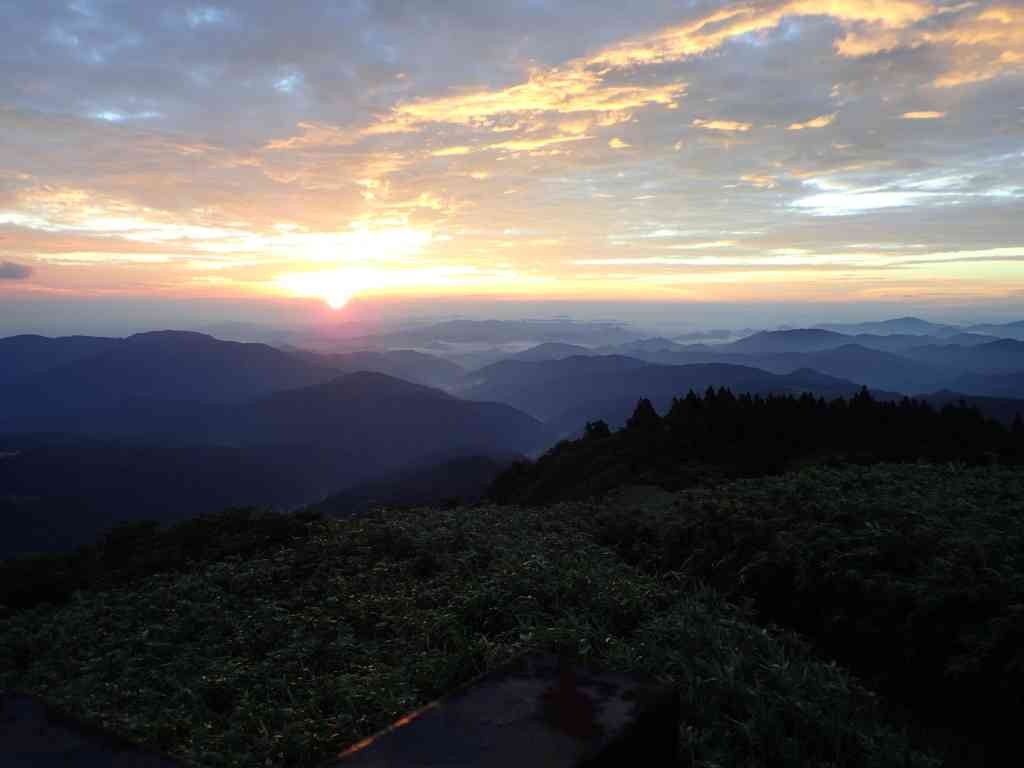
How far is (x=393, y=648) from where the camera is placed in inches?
339

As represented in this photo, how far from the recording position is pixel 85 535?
447 ft

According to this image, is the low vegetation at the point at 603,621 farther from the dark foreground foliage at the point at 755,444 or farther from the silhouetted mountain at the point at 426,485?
the silhouetted mountain at the point at 426,485

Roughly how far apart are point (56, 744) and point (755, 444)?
3388cm

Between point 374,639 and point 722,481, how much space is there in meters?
19.8

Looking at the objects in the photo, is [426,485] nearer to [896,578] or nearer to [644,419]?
[644,419]

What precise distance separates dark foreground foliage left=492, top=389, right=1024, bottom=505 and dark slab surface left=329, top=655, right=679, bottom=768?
80.4 ft

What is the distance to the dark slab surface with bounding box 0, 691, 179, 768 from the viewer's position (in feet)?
6.26

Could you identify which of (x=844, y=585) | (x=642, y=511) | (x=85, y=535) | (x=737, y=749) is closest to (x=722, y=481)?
(x=642, y=511)

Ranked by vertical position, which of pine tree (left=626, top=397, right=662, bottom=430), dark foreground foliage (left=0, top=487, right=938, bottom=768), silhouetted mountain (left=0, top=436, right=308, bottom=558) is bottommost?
silhouetted mountain (left=0, top=436, right=308, bottom=558)

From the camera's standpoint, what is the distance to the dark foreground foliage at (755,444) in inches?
1093

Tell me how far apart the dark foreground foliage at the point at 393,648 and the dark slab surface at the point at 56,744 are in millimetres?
2372

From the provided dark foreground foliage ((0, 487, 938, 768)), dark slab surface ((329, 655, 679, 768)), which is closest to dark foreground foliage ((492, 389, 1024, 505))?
dark foreground foliage ((0, 487, 938, 768))

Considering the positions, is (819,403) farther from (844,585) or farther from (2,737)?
(2,737)

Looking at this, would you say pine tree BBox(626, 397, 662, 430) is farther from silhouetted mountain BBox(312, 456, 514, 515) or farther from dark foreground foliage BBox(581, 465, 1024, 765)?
silhouetted mountain BBox(312, 456, 514, 515)
